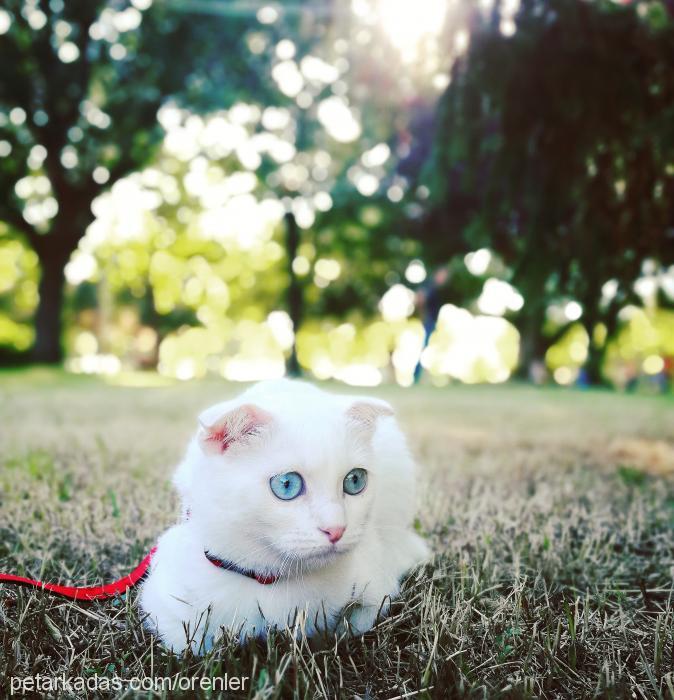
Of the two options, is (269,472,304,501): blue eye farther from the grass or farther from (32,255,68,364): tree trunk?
(32,255,68,364): tree trunk

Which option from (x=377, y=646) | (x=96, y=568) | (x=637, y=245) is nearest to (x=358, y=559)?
(x=377, y=646)

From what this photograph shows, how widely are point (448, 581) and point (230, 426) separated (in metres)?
0.86

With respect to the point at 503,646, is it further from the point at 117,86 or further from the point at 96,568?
the point at 117,86

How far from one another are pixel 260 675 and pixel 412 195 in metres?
9.85

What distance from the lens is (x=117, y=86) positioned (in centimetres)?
1340

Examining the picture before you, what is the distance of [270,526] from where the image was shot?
1298 mm

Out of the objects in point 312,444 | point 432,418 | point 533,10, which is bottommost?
point 432,418

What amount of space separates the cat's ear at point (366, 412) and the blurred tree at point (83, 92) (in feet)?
42.1

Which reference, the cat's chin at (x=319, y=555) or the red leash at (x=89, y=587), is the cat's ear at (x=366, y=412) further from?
the red leash at (x=89, y=587)

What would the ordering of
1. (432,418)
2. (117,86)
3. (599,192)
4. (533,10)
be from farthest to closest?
(117,86) → (432,418) → (599,192) → (533,10)

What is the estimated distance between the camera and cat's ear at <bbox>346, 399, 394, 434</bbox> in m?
1.48

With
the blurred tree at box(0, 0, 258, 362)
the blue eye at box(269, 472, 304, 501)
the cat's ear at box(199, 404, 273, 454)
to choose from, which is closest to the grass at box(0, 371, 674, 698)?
the blue eye at box(269, 472, 304, 501)

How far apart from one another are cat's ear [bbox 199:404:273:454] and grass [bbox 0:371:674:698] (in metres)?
0.42

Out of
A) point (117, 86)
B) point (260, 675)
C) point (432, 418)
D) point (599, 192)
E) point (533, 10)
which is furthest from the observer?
point (117, 86)
